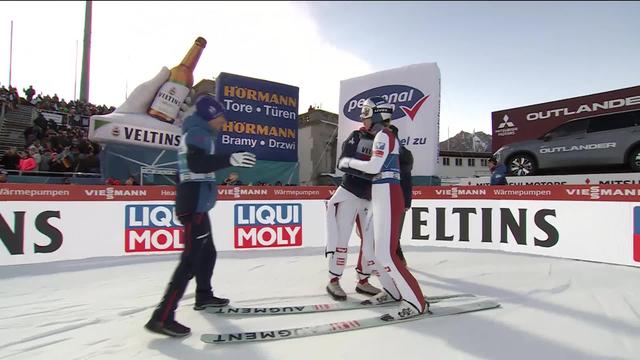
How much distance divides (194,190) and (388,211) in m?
1.55

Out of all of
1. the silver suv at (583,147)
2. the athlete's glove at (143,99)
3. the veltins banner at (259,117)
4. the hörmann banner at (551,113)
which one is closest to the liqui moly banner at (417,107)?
the silver suv at (583,147)

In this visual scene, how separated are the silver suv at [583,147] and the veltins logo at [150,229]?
8278mm

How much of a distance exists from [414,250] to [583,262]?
2485 mm

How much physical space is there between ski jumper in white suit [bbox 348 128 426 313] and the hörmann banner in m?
9.38

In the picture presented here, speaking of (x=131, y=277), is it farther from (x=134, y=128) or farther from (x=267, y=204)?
(x=134, y=128)

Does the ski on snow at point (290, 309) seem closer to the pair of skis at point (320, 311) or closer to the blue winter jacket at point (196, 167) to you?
the pair of skis at point (320, 311)

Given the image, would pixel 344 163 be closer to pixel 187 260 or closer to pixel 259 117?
pixel 187 260

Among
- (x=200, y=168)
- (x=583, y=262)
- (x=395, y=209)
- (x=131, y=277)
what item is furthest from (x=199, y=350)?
(x=583, y=262)

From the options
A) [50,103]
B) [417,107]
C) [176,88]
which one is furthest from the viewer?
[50,103]

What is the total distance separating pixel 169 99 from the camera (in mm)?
10820

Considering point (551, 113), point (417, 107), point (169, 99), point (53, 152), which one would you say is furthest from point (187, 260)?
point (551, 113)

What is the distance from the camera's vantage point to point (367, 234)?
3.85m

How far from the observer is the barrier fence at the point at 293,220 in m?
5.46

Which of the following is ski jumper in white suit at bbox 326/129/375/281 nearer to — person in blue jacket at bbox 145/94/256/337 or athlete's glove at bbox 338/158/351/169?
athlete's glove at bbox 338/158/351/169
